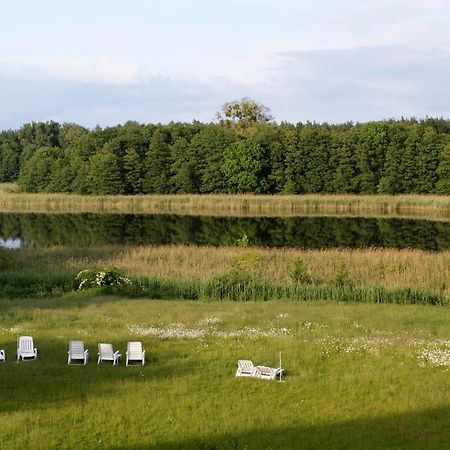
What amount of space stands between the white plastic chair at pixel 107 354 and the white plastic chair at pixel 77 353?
34 cm

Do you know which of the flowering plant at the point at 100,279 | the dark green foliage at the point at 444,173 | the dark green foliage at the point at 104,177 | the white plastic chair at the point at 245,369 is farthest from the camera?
the dark green foliage at the point at 104,177

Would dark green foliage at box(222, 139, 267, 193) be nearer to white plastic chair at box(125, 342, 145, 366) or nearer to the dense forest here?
the dense forest

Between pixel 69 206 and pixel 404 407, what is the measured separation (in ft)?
237

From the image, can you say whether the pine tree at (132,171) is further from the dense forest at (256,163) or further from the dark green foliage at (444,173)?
the dark green foliage at (444,173)

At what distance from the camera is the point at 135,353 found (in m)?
15.3

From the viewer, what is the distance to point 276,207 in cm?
7356

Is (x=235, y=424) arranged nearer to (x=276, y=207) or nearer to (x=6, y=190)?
(x=276, y=207)

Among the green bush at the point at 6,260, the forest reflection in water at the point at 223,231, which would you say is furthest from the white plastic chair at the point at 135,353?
the forest reflection in water at the point at 223,231

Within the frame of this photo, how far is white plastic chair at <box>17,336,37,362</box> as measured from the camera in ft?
50.4

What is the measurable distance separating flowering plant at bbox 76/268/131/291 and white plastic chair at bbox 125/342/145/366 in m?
11.2

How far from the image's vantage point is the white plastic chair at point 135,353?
598 inches

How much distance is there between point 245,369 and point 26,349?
17.6ft

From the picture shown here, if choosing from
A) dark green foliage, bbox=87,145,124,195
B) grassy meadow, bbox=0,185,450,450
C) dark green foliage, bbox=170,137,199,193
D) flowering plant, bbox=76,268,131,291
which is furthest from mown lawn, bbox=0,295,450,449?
dark green foliage, bbox=170,137,199,193

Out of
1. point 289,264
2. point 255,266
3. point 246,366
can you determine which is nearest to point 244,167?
point 289,264
